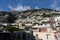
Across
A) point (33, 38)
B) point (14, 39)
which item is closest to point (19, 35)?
point (14, 39)

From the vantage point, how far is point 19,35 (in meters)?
36.0

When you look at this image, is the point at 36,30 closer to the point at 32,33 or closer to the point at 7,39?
the point at 32,33

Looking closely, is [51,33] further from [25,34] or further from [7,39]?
[7,39]

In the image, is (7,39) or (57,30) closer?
(7,39)

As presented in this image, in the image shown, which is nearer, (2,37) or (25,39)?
(2,37)

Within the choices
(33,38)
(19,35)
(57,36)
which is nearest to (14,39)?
(19,35)

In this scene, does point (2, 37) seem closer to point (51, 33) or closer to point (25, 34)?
point (25, 34)

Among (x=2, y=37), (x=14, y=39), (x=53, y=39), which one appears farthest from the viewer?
(x=53, y=39)

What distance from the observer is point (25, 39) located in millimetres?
36688

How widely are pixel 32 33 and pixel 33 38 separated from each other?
35.0 inches

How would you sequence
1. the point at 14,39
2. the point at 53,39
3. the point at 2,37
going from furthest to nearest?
1. the point at 53,39
2. the point at 14,39
3. the point at 2,37

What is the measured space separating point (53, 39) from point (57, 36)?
80cm

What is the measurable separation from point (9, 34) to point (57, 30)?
29.2 feet

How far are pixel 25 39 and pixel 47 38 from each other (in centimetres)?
396
